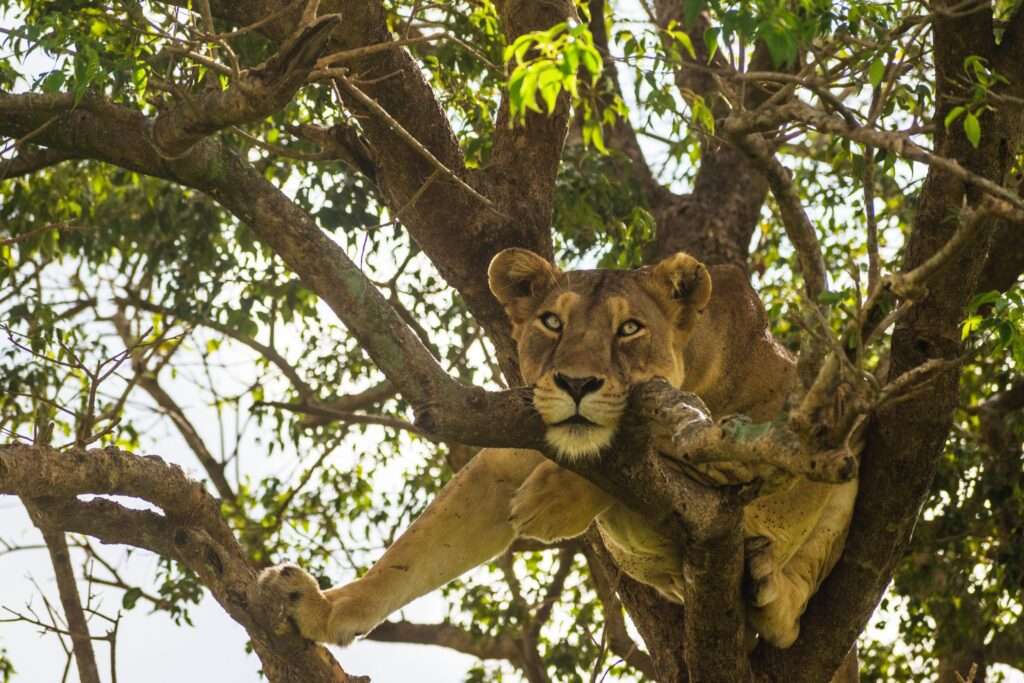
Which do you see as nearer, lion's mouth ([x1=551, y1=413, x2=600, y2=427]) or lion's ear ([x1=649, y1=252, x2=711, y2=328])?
lion's mouth ([x1=551, y1=413, x2=600, y2=427])

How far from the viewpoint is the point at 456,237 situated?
600 cm

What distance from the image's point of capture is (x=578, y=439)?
4.52 metres

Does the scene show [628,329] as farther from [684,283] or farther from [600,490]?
[600,490]

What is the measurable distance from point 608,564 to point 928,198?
6.97 feet

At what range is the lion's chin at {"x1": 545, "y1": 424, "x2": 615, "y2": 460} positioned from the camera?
4.46 metres

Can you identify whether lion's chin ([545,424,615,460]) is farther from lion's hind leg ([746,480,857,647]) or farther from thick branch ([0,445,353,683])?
thick branch ([0,445,353,683])

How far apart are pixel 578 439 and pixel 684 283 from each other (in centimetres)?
139

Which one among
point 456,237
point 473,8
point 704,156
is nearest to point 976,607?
point 704,156

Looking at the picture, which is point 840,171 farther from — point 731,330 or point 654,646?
point 654,646

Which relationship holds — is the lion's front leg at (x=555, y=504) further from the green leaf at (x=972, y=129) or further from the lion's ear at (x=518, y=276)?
the green leaf at (x=972, y=129)

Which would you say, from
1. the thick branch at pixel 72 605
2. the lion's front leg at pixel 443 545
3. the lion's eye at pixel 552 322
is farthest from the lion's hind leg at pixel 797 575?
the thick branch at pixel 72 605

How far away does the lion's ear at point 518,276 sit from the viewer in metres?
5.54

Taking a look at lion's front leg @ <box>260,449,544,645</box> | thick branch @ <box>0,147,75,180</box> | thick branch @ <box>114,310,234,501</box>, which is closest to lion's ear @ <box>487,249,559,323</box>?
lion's front leg @ <box>260,449,544,645</box>

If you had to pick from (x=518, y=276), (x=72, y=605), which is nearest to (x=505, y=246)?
(x=518, y=276)
